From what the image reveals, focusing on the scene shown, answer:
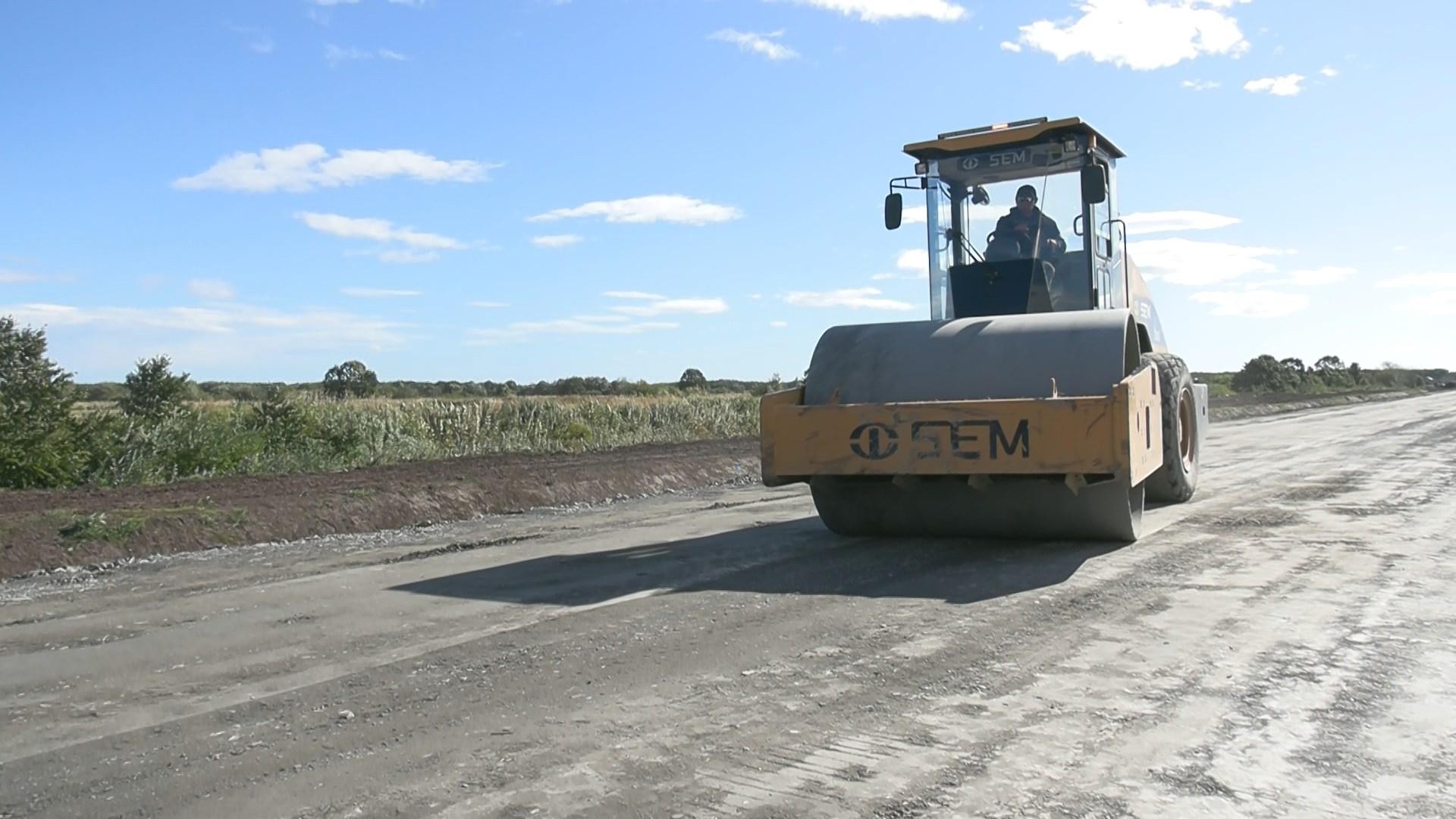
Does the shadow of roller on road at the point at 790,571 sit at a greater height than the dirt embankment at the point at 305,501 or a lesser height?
lesser

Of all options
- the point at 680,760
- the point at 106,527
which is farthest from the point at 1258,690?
the point at 106,527

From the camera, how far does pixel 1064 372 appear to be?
8.04 metres

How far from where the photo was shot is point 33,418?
46.9 ft

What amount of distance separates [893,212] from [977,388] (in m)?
2.97

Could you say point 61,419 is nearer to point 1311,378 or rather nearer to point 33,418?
point 33,418

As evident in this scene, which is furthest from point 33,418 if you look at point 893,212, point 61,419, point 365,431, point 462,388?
point 462,388

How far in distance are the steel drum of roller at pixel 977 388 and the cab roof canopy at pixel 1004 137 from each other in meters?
2.37

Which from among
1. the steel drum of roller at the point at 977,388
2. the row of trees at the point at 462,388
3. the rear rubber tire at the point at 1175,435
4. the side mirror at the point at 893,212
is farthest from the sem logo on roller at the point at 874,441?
the row of trees at the point at 462,388

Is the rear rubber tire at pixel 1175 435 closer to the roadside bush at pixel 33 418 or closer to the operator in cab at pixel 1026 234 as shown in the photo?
the operator in cab at pixel 1026 234

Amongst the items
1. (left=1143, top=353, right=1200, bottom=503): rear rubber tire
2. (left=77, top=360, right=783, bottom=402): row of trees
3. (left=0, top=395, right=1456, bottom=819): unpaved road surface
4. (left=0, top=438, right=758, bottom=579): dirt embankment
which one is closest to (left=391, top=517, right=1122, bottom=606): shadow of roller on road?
(left=0, top=395, right=1456, bottom=819): unpaved road surface

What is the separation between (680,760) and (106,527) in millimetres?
7959

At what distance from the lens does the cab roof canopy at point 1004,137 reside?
33.6 ft

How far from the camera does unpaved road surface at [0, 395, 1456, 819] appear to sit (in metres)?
3.75

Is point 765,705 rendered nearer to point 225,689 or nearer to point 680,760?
point 680,760
